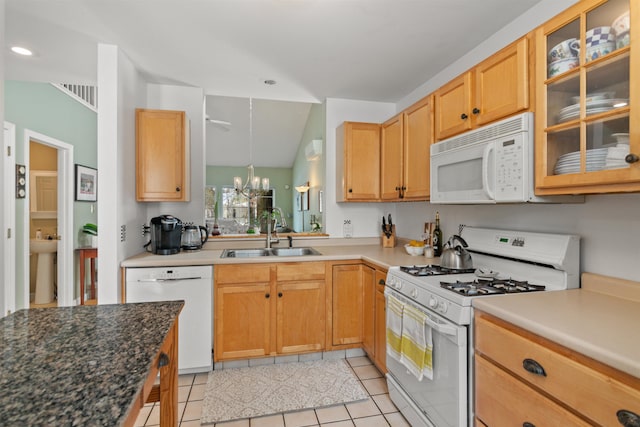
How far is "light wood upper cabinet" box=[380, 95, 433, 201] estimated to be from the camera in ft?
7.88

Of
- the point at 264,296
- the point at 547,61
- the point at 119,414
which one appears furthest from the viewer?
the point at 264,296

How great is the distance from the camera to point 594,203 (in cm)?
155

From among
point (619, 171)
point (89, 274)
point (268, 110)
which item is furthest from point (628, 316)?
point (268, 110)

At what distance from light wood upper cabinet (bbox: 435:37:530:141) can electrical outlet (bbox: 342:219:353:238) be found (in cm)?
140

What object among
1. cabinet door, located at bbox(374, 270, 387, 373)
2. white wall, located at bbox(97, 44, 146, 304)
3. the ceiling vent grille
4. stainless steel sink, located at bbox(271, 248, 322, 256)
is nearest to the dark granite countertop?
white wall, located at bbox(97, 44, 146, 304)

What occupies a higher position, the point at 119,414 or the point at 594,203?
the point at 594,203

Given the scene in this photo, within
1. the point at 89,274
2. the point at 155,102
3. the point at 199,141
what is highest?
the point at 155,102

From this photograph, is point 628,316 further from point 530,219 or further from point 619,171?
point 530,219

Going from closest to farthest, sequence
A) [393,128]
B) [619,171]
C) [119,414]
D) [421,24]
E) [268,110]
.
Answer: [119,414], [619,171], [421,24], [393,128], [268,110]

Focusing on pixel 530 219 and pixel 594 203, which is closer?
pixel 594 203

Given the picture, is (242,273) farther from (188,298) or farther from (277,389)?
(277,389)

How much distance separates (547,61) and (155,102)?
2998 millimetres

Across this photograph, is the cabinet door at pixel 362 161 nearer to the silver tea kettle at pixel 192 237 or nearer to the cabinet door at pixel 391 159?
the cabinet door at pixel 391 159

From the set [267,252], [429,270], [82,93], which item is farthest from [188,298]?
[82,93]
